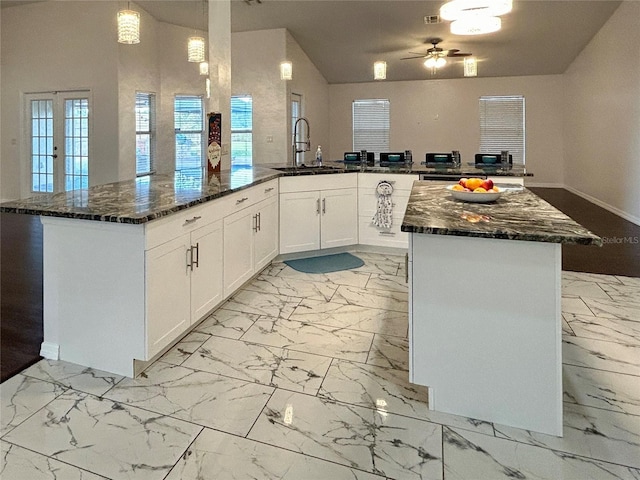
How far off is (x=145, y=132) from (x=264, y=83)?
217 cm

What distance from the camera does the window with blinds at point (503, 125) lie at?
10.0 meters

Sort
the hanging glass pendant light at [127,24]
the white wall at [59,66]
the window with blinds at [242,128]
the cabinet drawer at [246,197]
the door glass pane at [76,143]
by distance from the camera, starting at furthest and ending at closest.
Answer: the window with blinds at [242,128]
the door glass pane at [76,143]
the white wall at [59,66]
the hanging glass pendant light at [127,24]
the cabinet drawer at [246,197]

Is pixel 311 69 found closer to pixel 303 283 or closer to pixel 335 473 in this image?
pixel 303 283

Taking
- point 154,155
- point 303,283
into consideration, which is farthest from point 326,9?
point 303,283

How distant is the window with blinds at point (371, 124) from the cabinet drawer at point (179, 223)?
8.51 metres

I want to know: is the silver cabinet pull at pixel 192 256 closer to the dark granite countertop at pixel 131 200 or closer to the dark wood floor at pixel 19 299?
the dark granite countertop at pixel 131 200

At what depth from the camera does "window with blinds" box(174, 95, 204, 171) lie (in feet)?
26.1

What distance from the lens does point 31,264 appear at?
13.0ft

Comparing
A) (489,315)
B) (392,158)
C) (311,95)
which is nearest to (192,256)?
(489,315)

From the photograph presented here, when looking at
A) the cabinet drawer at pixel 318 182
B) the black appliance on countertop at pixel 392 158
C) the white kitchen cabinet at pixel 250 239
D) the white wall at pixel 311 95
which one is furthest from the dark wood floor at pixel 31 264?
the white wall at pixel 311 95

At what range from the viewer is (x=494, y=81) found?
996 centimetres

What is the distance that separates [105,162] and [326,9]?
4.17 m

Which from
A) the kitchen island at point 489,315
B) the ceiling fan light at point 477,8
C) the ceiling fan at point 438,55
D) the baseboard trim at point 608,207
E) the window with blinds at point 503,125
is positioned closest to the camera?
the kitchen island at point 489,315

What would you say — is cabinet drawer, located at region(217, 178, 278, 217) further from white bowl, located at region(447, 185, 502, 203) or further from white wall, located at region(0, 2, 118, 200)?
white wall, located at region(0, 2, 118, 200)
